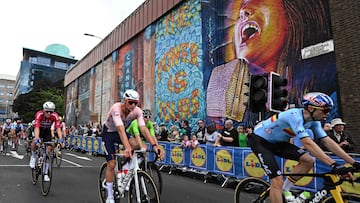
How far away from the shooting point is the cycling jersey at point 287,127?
3.58 m

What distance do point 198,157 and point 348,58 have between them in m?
5.62

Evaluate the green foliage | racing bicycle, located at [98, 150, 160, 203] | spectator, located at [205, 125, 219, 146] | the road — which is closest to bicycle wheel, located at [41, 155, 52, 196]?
the road

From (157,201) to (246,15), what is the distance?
1177 centimetres

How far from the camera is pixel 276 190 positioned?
373 centimetres

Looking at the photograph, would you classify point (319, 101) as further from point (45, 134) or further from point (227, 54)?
point (227, 54)

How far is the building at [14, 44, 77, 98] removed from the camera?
100m

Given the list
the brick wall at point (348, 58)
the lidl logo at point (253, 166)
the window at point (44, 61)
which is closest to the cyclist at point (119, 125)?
the lidl logo at point (253, 166)

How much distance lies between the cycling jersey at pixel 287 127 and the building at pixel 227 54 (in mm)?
6367

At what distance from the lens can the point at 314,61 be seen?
35.1 ft

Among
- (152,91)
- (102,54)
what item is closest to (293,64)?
(152,91)

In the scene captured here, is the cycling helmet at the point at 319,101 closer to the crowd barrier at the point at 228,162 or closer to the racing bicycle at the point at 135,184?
A: the racing bicycle at the point at 135,184

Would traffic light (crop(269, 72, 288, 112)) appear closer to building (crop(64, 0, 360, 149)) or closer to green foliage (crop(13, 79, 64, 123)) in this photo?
building (crop(64, 0, 360, 149))

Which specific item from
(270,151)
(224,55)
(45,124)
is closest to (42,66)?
(224,55)

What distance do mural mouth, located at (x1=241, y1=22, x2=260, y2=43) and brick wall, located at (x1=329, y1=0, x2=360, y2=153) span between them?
3.82 meters
